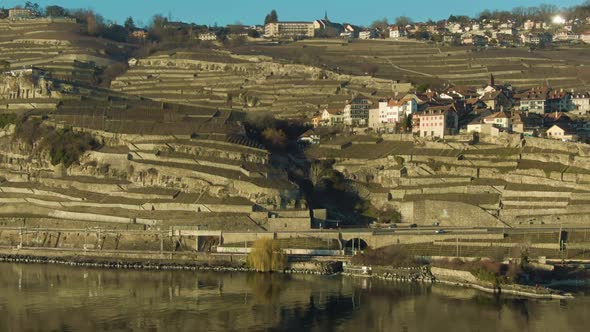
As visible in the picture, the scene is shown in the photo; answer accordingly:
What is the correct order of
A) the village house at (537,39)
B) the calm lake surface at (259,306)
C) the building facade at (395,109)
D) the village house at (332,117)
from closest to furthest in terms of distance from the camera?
the calm lake surface at (259,306) < the building facade at (395,109) < the village house at (332,117) < the village house at (537,39)

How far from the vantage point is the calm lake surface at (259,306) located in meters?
34.0

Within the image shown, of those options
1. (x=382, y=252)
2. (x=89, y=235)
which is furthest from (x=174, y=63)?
(x=382, y=252)

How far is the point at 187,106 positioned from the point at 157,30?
1659 inches

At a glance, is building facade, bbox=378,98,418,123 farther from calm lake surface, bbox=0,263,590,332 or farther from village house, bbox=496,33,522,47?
village house, bbox=496,33,522,47

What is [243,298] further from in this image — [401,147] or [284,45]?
[284,45]

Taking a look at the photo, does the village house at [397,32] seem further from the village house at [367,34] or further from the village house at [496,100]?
the village house at [496,100]

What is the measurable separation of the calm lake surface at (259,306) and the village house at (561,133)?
55.6 ft

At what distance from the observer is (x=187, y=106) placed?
215 feet

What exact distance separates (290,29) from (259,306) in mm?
76364

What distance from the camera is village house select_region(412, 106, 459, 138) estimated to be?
56.6 meters

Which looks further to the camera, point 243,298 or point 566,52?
point 566,52

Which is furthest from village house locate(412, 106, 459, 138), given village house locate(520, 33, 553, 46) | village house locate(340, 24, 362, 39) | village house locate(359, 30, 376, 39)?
village house locate(340, 24, 362, 39)

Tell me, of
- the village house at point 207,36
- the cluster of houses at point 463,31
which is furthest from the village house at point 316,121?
the village house at point 207,36

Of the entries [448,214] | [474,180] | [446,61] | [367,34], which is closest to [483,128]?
[474,180]
